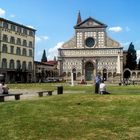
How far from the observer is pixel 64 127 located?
13.6 meters

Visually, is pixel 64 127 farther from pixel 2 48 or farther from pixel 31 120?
pixel 2 48

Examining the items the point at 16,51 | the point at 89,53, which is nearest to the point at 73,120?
the point at 16,51

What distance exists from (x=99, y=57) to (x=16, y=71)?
25.8 meters

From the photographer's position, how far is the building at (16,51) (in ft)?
305

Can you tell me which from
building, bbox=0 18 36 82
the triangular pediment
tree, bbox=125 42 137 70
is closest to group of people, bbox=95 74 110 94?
building, bbox=0 18 36 82

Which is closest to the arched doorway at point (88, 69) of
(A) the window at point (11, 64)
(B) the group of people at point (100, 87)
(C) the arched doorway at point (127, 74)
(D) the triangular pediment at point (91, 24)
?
(C) the arched doorway at point (127, 74)

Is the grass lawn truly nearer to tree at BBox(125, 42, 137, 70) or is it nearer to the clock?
the clock

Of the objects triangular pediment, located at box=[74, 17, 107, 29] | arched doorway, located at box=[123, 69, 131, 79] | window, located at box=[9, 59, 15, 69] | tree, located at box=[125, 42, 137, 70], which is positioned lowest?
arched doorway, located at box=[123, 69, 131, 79]

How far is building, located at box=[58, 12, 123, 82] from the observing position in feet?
360

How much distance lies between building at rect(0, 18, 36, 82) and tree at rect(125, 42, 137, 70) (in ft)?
104

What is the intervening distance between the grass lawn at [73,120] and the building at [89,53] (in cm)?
8974

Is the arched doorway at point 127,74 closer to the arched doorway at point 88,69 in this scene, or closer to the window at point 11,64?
the arched doorway at point 88,69

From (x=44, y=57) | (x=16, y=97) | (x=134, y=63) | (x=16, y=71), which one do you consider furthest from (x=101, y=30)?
(x=16, y=97)

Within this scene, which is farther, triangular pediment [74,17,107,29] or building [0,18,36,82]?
triangular pediment [74,17,107,29]
